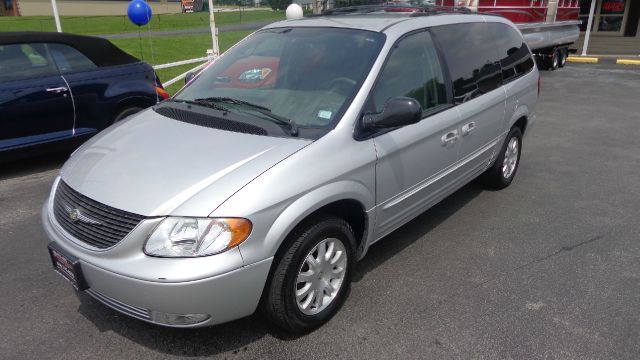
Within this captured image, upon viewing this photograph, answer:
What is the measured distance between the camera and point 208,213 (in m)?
2.30

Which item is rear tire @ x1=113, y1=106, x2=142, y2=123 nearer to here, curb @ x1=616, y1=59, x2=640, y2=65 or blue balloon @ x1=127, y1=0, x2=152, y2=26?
blue balloon @ x1=127, y1=0, x2=152, y2=26

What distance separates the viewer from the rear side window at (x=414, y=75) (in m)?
3.21

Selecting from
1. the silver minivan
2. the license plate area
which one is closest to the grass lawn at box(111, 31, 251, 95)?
the silver minivan

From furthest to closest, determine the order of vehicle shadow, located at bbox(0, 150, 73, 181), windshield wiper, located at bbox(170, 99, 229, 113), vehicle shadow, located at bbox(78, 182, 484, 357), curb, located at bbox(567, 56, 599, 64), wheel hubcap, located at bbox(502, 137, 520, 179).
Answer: curb, located at bbox(567, 56, 599, 64)
vehicle shadow, located at bbox(0, 150, 73, 181)
wheel hubcap, located at bbox(502, 137, 520, 179)
windshield wiper, located at bbox(170, 99, 229, 113)
vehicle shadow, located at bbox(78, 182, 484, 357)

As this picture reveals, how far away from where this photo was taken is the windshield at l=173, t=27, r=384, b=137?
3041 mm

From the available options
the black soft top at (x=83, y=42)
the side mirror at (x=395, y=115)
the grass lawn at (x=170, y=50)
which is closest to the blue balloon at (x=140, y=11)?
the grass lawn at (x=170, y=50)

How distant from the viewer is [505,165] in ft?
16.9

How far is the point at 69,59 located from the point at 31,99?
→ 0.75m

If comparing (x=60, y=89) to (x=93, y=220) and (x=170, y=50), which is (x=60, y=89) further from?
(x=170, y=50)

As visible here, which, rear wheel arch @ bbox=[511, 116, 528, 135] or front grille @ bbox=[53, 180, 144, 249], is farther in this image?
rear wheel arch @ bbox=[511, 116, 528, 135]

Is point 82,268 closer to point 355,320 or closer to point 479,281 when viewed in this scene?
point 355,320

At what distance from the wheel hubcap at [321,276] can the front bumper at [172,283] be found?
0.35 m

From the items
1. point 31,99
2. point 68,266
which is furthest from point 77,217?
point 31,99

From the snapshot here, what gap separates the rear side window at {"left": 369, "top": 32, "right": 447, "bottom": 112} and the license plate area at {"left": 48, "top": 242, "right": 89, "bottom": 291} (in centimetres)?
192
